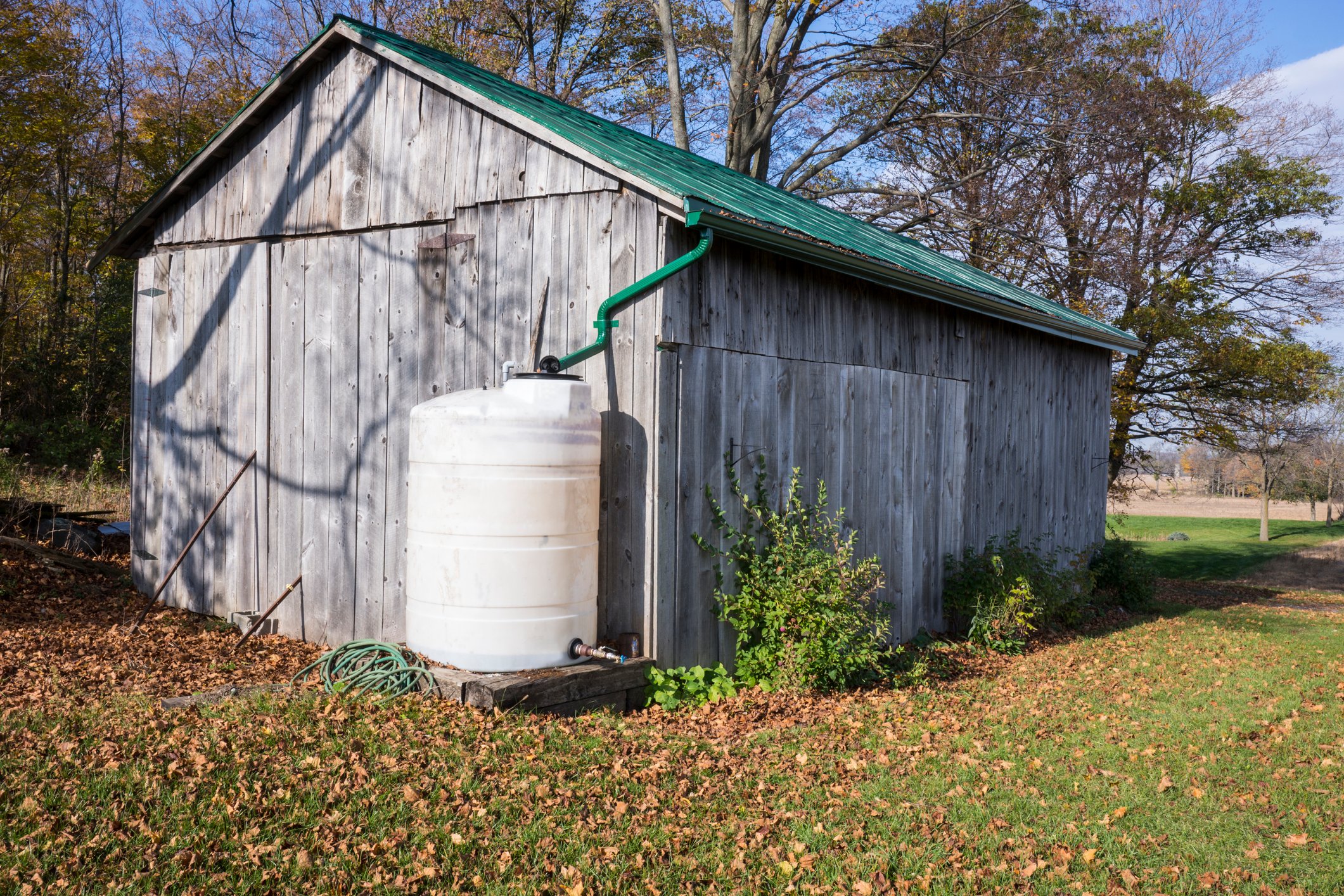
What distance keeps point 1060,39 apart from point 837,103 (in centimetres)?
438

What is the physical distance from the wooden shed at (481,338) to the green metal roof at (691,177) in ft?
0.20

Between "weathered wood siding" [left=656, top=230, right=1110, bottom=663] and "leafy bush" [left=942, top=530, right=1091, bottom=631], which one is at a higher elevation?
"weathered wood siding" [left=656, top=230, right=1110, bottom=663]

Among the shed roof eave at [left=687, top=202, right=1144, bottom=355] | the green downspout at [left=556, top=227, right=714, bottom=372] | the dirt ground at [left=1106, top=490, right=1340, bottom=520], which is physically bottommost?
the dirt ground at [left=1106, top=490, right=1340, bottom=520]

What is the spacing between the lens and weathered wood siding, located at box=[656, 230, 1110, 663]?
6598mm

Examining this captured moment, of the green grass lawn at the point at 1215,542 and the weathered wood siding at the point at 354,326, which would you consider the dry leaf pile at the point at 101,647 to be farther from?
the green grass lawn at the point at 1215,542

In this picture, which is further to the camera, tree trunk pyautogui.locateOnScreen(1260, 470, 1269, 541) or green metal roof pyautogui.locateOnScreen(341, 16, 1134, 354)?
tree trunk pyautogui.locateOnScreen(1260, 470, 1269, 541)

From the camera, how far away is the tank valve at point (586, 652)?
20.0 ft

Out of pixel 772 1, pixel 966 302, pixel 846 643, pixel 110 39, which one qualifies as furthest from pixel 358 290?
pixel 110 39

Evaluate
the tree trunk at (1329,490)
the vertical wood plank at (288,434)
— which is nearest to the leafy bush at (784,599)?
the vertical wood plank at (288,434)

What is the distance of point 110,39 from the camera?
21859 millimetres

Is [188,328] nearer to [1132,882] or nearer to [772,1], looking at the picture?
[1132,882]

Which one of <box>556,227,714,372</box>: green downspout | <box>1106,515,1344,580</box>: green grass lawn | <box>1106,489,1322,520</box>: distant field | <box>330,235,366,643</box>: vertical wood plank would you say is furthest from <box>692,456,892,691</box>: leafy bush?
<box>1106,489,1322,520</box>: distant field

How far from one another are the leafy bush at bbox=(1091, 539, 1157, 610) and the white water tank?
9.14 m

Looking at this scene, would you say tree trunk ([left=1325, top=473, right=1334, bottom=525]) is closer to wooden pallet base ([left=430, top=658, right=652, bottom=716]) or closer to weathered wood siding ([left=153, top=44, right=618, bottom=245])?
wooden pallet base ([left=430, top=658, right=652, bottom=716])
